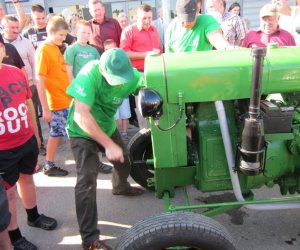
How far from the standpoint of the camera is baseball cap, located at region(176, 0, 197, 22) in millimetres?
2721

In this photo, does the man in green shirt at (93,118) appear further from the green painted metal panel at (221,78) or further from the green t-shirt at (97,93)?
the green painted metal panel at (221,78)

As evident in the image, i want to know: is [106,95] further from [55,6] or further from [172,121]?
[55,6]

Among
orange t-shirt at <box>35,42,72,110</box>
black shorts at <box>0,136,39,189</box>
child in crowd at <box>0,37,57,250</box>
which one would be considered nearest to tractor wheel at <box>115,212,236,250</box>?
child in crowd at <box>0,37,57,250</box>

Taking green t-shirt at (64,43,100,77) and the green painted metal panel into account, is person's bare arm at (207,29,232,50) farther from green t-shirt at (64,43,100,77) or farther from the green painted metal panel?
green t-shirt at (64,43,100,77)

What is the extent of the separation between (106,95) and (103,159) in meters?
1.68

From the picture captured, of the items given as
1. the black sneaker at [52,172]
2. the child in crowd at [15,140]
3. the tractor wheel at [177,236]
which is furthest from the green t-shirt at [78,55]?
the tractor wheel at [177,236]

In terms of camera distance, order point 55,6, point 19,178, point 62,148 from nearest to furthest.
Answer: point 19,178
point 62,148
point 55,6

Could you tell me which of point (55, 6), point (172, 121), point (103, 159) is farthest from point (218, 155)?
point (55, 6)

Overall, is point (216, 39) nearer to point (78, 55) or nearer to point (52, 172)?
point (78, 55)

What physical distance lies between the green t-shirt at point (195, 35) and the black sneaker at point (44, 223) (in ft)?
5.89

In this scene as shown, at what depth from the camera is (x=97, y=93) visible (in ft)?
7.55

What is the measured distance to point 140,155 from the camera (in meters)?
2.99

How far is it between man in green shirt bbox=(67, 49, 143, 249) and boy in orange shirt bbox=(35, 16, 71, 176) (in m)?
1.12

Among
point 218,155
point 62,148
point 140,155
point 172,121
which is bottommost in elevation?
point 62,148
